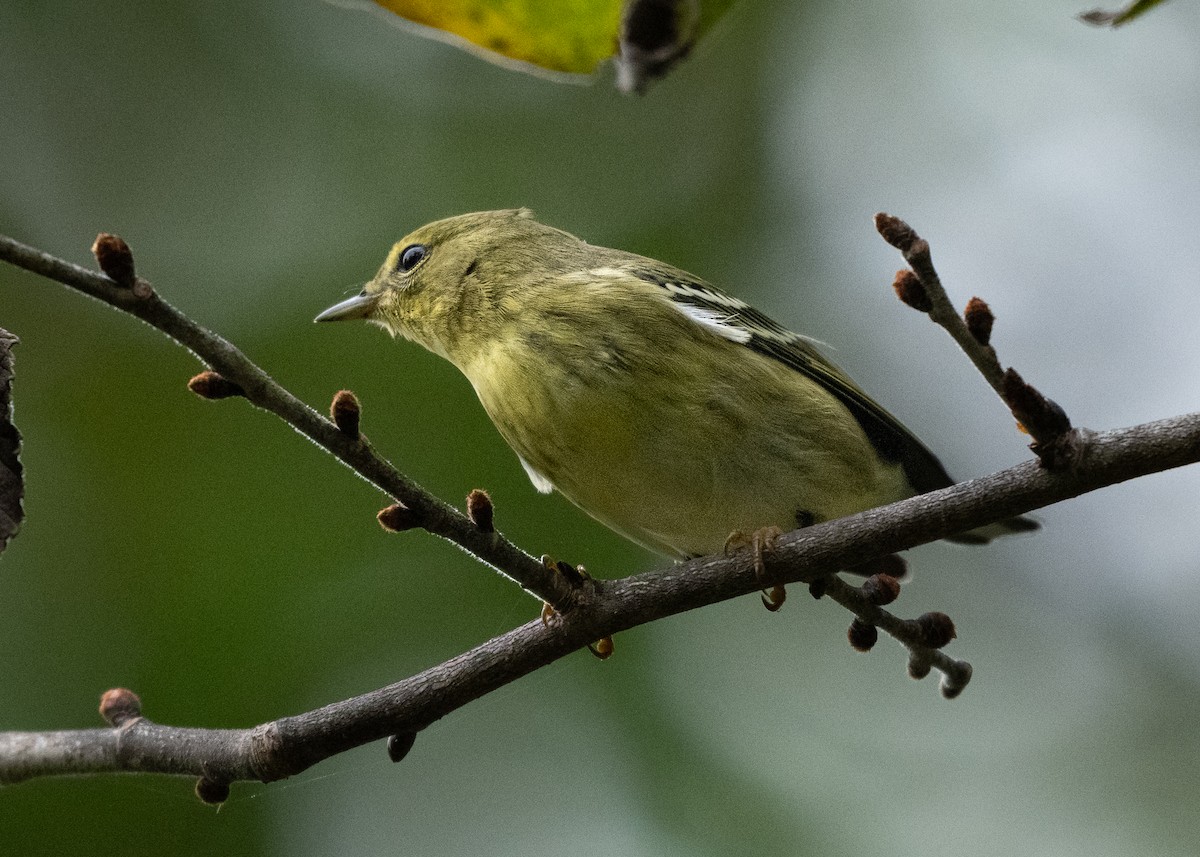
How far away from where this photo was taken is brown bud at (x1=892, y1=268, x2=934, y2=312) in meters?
2.49

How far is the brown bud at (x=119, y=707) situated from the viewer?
2.73 metres

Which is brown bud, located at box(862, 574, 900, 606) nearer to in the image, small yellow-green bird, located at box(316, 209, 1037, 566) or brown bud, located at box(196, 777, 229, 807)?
small yellow-green bird, located at box(316, 209, 1037, 566)

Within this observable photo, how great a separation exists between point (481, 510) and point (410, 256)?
9.00 ft

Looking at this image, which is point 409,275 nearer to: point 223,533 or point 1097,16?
point 223,533

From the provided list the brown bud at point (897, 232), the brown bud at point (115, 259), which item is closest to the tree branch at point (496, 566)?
the brown bud at point (115, 259)

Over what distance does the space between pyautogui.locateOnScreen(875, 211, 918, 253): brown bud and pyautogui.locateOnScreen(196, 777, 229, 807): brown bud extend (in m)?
1.72

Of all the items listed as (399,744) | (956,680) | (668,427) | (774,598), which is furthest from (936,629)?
(399,744)

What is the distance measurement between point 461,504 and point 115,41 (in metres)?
4.24

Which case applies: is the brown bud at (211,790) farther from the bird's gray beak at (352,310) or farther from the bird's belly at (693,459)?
the bird's gray beak at (352,310)

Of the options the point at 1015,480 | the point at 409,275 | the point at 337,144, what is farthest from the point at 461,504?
the point at 1015,480

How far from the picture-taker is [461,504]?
5.56 m

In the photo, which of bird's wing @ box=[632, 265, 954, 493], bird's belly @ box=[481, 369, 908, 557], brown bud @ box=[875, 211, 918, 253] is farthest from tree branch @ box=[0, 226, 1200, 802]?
bird's wing @ box=[632, 265, 954, 493]

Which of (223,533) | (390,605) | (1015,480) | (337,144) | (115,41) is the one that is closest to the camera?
(1015,480)

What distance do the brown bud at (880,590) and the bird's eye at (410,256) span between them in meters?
2.60
